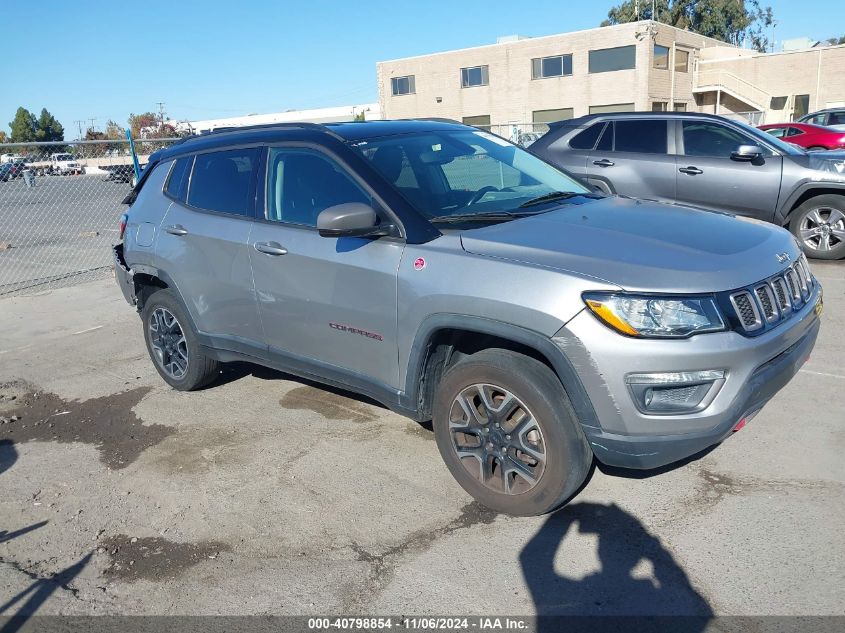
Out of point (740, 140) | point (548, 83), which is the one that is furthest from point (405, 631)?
point (548, 83)

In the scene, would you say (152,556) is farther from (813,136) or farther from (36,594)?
(813,136)

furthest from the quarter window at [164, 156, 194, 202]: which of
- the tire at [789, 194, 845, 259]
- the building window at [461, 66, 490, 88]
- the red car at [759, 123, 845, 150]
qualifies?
the building window at [461, 66, 490, 88]

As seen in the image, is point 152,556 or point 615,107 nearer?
point 152,556

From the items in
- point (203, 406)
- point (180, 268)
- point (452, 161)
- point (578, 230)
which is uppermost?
point (452, 161)

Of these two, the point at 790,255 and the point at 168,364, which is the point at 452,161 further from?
the point at 168,364

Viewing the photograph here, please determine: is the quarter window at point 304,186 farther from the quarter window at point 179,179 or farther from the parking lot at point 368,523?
the parking lot at point 368,523

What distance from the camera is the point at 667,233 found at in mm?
3615

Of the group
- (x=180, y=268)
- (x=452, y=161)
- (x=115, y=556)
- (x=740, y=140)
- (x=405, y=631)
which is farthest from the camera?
(x=740, y=140)

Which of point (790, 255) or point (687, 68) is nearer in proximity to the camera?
point (790, 255)

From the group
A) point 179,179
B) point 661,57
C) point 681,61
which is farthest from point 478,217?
point 681,61

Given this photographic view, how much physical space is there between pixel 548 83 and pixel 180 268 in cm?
3872

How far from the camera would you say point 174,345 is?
556 centimetres

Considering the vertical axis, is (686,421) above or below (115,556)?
above

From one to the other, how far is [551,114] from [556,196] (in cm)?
3921
